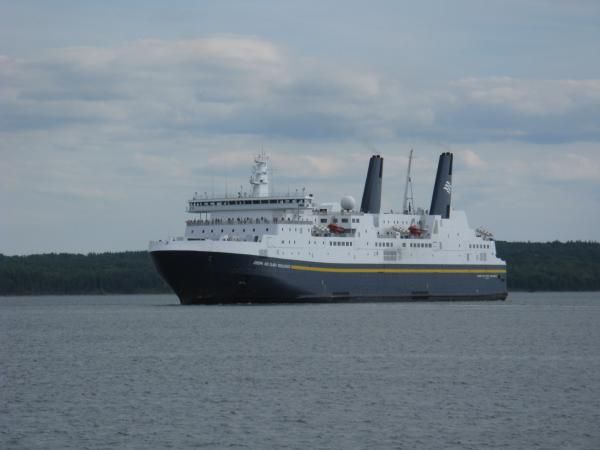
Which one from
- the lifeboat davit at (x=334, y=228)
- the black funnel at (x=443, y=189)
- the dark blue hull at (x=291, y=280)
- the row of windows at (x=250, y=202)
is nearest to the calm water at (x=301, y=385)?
the dark blue hull at (x=291, y=280)

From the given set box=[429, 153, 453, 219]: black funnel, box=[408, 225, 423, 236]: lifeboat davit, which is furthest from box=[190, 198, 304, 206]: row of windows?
box=[429, 153, 453, 219]: black funnel

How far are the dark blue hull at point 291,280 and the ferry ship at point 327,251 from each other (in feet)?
0.21

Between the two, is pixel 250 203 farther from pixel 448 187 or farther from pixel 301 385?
pixel 301 385

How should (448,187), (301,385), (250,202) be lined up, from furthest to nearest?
(448,187)
(250,202)
(301,385)

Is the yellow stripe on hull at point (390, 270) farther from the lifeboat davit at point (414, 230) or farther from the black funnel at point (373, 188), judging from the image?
the black funnel at point (373, 188)

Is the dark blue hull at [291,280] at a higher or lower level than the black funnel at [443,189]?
lower

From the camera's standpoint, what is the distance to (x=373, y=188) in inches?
3556

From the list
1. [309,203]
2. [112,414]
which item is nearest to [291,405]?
[112,414]

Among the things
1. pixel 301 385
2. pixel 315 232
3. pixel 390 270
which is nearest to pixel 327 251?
pixel 315 232

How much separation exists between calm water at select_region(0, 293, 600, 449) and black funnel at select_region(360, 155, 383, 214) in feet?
78.2

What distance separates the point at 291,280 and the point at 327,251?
180 inches

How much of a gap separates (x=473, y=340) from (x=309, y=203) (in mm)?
27849

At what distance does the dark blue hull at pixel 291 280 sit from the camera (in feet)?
241

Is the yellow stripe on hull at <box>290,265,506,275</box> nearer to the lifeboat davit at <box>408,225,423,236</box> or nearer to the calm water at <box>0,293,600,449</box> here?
the lifeboat davit at <box>408,225,423,236</box>
